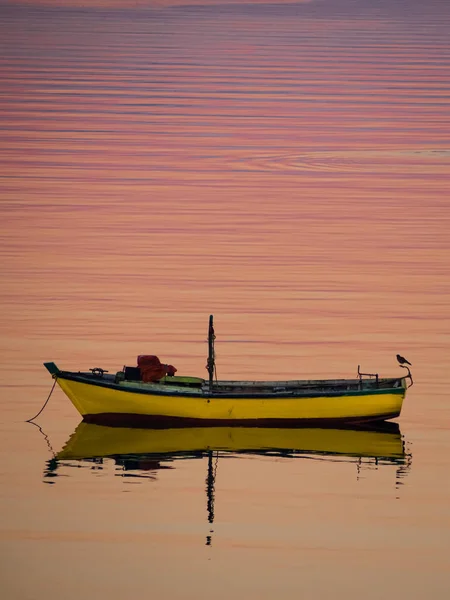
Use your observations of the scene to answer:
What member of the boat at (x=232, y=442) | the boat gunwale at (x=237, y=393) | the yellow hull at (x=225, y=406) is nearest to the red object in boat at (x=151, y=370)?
the boat gunwale at (x=237, y=393)

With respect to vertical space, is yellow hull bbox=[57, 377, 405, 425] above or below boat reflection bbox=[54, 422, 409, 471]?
above

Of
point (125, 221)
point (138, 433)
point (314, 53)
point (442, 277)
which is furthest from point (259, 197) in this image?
point (314, 53)

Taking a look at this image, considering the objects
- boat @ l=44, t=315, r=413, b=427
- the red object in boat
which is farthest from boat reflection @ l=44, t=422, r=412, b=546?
the red object in boat

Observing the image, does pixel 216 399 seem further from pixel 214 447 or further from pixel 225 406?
pixel 214 447

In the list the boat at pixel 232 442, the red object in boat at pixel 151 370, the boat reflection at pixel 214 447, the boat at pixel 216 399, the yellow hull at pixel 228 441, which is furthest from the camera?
the red object in boat at pixel 151 370

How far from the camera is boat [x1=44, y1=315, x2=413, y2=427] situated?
38781 mm

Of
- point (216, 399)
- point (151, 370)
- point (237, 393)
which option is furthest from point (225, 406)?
point (151, 370)

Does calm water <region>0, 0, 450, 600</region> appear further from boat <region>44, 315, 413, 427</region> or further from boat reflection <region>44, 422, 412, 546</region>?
boat <region>44, 315, 413, 427</region>

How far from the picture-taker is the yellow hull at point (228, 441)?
37781 millimetres

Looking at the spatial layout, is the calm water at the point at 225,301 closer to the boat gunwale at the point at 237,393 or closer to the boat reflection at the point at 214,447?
the boat reflection at the point at 214,447

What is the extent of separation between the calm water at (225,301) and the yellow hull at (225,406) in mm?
397

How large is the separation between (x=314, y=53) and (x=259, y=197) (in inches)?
2275

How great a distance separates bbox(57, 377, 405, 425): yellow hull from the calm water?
15.6 inches

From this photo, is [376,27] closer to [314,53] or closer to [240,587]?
[314,53]
